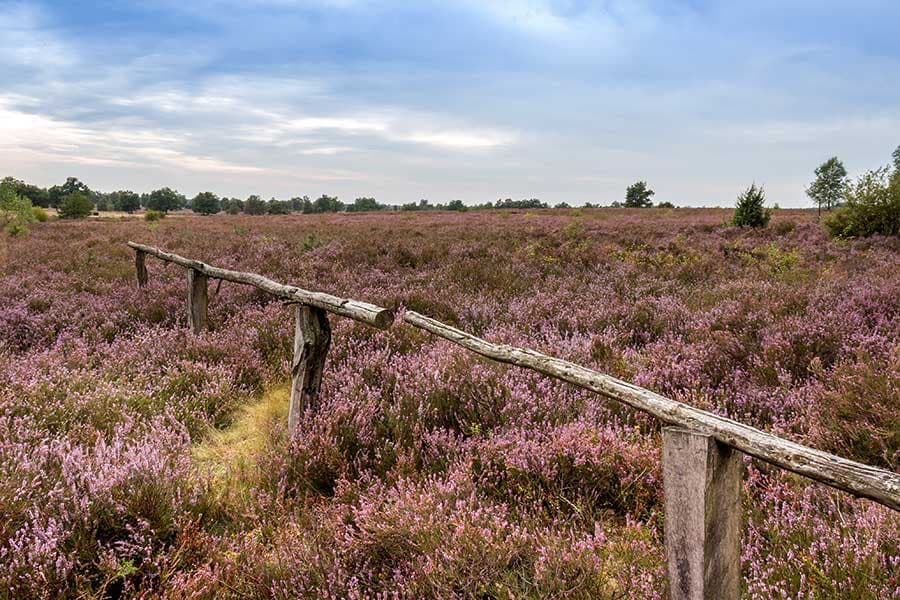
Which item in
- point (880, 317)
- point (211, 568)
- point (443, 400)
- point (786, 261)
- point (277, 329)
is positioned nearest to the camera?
point (211, 568)

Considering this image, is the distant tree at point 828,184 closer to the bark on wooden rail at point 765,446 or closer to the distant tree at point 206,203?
the bark on wooden rail at point 765,446

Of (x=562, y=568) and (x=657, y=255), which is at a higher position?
(x=657, y=255)

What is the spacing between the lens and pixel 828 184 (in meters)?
46.2

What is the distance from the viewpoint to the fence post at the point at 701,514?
1.53 metres

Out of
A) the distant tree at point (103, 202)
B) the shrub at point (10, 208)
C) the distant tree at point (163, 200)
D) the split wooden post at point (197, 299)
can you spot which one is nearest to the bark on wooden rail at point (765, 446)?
the split wooden post at point (197, 299)

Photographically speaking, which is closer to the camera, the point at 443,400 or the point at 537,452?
the point at 537,452

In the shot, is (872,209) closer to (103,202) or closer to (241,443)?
(241,443)

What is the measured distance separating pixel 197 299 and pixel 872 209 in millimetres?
18752

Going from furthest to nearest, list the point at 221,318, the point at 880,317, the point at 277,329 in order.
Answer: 1. the point at 221,318
2. the point at 277,329
3. the point at 880,317

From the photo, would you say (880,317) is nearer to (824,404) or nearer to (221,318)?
(824,404)

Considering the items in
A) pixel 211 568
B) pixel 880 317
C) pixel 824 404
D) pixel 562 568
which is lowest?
pixel 211 568

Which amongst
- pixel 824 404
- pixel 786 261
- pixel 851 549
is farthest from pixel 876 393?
pixel 786 261

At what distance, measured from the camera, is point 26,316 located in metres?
7.01

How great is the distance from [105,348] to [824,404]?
7.42m
